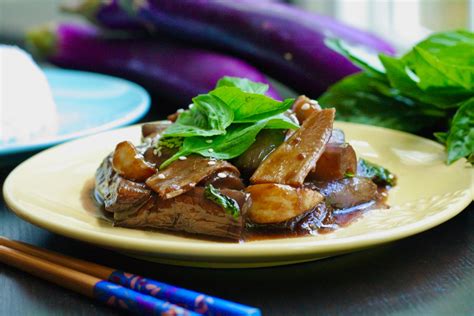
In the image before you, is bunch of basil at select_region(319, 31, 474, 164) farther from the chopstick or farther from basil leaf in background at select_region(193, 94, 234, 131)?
the chopstick

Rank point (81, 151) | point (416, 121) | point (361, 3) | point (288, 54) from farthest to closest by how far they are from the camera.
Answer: point (361, 3)
point (288, 54)
point (416, 121)
point (81, 151)

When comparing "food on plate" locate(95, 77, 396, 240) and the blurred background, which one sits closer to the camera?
"food on plate" locate(95, 77, 396, 240)

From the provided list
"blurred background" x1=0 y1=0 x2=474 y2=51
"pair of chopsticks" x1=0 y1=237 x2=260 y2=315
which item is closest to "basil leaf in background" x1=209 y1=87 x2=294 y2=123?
"pair of chopsticks" x1=0 y1=237 x2=260 y2=315

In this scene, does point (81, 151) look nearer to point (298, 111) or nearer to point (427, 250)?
point (298, 111)

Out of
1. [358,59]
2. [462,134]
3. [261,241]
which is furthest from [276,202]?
[358,59]

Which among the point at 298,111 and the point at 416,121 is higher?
the point at 298,111

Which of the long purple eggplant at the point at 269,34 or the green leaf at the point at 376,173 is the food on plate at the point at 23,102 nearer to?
the long purple eggplant at the point at 269,34

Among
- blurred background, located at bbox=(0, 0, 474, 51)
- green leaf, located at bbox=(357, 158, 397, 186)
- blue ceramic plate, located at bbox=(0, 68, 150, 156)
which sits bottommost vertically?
blue ceramic plate, located at bbox=(0, 68, 150, 156)

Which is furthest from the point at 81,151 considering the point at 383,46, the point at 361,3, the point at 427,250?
the point at 361,3
